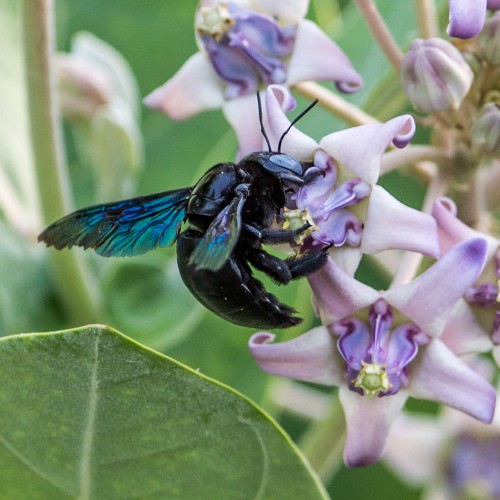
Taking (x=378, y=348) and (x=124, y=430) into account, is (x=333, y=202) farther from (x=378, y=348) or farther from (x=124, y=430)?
(x=124, y=430)

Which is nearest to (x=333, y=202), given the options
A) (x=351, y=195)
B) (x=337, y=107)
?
(x=351, y=195)

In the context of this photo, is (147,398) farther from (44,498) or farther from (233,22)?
(233,22)

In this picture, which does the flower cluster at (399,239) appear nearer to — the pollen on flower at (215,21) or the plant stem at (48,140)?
the pollen on flower at (215,21)

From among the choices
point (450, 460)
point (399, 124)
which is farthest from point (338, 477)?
point (399, 124)

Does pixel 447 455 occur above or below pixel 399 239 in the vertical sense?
below

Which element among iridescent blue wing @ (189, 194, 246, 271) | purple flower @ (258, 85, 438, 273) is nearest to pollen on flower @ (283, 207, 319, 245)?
purple flower @ (258, 85, 438, 273)

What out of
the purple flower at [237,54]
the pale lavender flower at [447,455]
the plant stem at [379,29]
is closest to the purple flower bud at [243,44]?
the purple flower at [237,54]

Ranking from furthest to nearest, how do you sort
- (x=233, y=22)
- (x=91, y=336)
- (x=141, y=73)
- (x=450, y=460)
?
(x=141, y=73) → (x=450, y=460) → (x=233, y=22) → (x=91, y=336)
